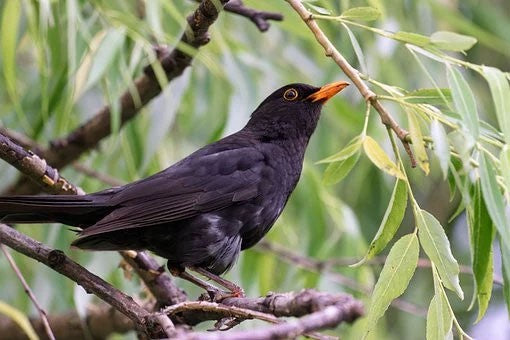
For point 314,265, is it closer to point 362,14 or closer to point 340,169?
point 340,169

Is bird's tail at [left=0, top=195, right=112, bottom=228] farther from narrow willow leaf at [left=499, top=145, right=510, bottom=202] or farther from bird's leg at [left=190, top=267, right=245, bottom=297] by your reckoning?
narrow willow leaf at [left=499, top=145, right=510, bottom=202]

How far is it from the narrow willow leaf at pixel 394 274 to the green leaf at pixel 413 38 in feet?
1.79

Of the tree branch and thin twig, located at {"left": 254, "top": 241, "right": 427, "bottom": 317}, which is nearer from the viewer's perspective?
the tree branch

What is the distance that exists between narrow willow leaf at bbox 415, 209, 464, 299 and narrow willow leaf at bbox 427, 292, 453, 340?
2.1 inches

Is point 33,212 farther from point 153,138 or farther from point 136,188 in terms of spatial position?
point 153,138

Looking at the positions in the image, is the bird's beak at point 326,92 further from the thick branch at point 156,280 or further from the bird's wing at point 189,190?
the thick branch at point 156,280

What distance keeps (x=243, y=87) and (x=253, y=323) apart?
112 centimetres

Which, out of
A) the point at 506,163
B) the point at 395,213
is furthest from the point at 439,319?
the point at 506,163

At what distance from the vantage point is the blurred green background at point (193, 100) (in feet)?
12.8

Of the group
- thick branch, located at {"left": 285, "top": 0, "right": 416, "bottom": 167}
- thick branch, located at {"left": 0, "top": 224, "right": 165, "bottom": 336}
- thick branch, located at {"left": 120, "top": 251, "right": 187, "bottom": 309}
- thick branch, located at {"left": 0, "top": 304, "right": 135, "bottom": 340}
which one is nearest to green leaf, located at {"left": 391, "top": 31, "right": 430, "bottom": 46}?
thick branch, located at {"left": 285, "top": 0, "right": 416, "bottom": 167}

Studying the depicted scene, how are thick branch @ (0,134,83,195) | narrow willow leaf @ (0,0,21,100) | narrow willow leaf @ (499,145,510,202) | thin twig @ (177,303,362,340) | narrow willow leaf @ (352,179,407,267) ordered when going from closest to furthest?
thin twig @ (177,303,362,340)
narrow willow leaf @ (499,145,510,202)
narrow willow leaf @ (352,179,407,267)
thick branch @ (0,134,83,195)
narrow willow leaf @ (0,0,21,100)

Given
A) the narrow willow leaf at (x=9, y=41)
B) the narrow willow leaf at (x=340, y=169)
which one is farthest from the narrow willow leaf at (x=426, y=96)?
the narrow willow leaf at (x=9, y=41)

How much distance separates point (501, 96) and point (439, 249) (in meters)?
0.45

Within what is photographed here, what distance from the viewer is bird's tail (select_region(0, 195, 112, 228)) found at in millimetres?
2951
